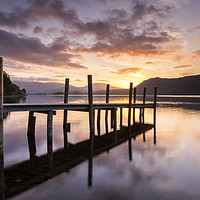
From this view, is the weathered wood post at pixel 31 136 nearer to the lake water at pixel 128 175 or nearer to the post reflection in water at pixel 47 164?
the post reflection in water at pixel 47 164

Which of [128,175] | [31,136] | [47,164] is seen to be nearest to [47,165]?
[47,164]

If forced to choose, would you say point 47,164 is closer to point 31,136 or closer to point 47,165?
point 47,165

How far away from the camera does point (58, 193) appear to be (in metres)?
5.70

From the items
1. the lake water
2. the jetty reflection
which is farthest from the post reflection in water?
the lake water

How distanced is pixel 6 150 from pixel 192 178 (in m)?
10.5

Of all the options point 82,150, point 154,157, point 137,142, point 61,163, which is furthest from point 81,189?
point 137,142

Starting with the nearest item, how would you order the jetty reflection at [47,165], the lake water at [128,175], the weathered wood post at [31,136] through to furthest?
1. the lake water at [128,175]
2. the jetty reflection at [47,165]
3. the weathered wood post at [31,136]

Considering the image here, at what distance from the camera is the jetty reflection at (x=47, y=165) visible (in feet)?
19.7

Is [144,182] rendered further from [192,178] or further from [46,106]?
[46,106]

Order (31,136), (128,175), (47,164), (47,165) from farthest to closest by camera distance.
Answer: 1. (31,136)
2. (47,164)
3. (47,165)
4. (128,175)

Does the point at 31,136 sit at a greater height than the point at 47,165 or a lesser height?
lesser

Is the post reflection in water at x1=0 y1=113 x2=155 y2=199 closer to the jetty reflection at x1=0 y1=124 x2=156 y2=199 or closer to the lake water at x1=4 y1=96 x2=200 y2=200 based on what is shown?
the jetty reflection at x1=0 y1=124 x2=156 y2=199

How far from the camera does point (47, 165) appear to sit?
7.88m

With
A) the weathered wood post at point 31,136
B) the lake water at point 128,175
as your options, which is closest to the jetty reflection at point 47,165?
the weathered wood post at point 31,136
